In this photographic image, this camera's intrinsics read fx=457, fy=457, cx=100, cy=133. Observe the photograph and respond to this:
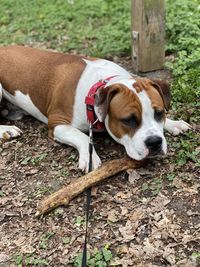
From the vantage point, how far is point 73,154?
4820mm

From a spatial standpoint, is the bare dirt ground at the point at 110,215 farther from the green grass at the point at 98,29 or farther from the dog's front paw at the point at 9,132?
the green grass at the point at 98,29

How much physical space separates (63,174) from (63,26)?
411 cm

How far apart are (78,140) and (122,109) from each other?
74cm

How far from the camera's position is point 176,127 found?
4.85 metres

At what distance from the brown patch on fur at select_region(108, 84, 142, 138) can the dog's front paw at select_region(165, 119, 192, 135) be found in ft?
2.51

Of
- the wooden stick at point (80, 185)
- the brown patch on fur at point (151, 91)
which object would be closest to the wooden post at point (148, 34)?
the brown patch on fur at point (151, 91)

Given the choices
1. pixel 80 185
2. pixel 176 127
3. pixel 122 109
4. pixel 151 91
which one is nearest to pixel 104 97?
pixel 122 109

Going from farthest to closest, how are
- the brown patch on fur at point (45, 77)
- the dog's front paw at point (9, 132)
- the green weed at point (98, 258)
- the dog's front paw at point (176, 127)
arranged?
the dog's front paw at point (9, 132) < the brown patch on fur at point (45, 77) < the dog's front paw at point (176, 127) < the green weed at point (98, 258)

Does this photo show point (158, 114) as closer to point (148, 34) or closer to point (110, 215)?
point (110, 215)

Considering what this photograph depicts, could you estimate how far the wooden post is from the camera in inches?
222

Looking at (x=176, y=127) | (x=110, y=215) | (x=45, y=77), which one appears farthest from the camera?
(x=45, y=77)

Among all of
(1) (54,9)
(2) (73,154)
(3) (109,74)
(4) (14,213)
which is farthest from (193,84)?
(1) (54,9)

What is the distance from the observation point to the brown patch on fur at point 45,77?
497 centimetres

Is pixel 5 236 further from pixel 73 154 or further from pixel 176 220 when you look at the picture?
pixel 176 220
